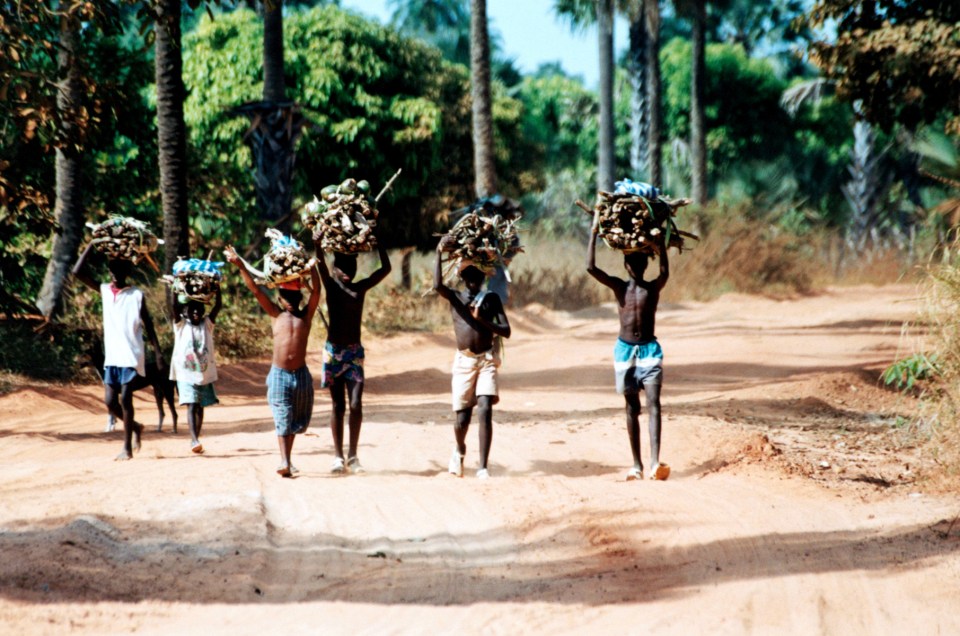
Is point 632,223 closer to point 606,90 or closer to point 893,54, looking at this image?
point 893,54

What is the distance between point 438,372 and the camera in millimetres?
15641

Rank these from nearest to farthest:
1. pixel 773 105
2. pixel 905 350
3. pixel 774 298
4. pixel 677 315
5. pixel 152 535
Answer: pixel 152 535
pixel 905 350
pixel 677 315
pixel 774 298
pixel 773 105

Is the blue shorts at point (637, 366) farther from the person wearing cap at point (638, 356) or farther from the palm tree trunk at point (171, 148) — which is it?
the palm tree trunk at point (171, 148)

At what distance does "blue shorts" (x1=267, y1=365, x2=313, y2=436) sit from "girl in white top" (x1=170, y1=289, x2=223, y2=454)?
3.53 ft

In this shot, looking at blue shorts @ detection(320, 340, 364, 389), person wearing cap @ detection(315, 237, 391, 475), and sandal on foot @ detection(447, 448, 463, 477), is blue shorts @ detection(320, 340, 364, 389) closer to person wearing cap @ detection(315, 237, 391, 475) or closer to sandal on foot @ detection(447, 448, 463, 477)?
person wearing cap @ detection(315, 237, 391, 475)

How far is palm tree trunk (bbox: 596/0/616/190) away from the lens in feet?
88.8

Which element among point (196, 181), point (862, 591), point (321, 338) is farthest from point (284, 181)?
point (862, 591)

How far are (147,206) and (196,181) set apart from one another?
3.37 ft

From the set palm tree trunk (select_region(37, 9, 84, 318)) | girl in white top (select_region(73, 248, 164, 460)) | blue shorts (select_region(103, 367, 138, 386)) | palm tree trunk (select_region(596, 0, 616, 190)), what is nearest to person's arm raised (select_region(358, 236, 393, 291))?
girl in white top (select_region(73, 248, 164, 460))

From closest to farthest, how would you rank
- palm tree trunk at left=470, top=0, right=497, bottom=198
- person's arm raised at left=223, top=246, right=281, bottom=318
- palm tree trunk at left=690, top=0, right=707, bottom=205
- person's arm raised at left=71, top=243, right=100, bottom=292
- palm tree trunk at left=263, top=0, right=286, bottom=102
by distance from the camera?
person's arm raised at left=223, top=246, right=281, bottom=318, person's arm raised at left=71, top=243, right=100, bottom=292, palm tree trunk at left=263, top=0, right=286, bottom=102, palm tree trunk at left=470, top=0, right=497, bottom=198, palm tree trunk at left=690, top=0, right=707, bottom=205

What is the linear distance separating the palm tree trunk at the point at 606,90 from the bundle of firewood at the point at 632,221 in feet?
60.0

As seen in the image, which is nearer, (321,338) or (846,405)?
(846,405)

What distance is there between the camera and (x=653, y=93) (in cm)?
2978

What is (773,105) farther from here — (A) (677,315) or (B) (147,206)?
(B) (147,206)
